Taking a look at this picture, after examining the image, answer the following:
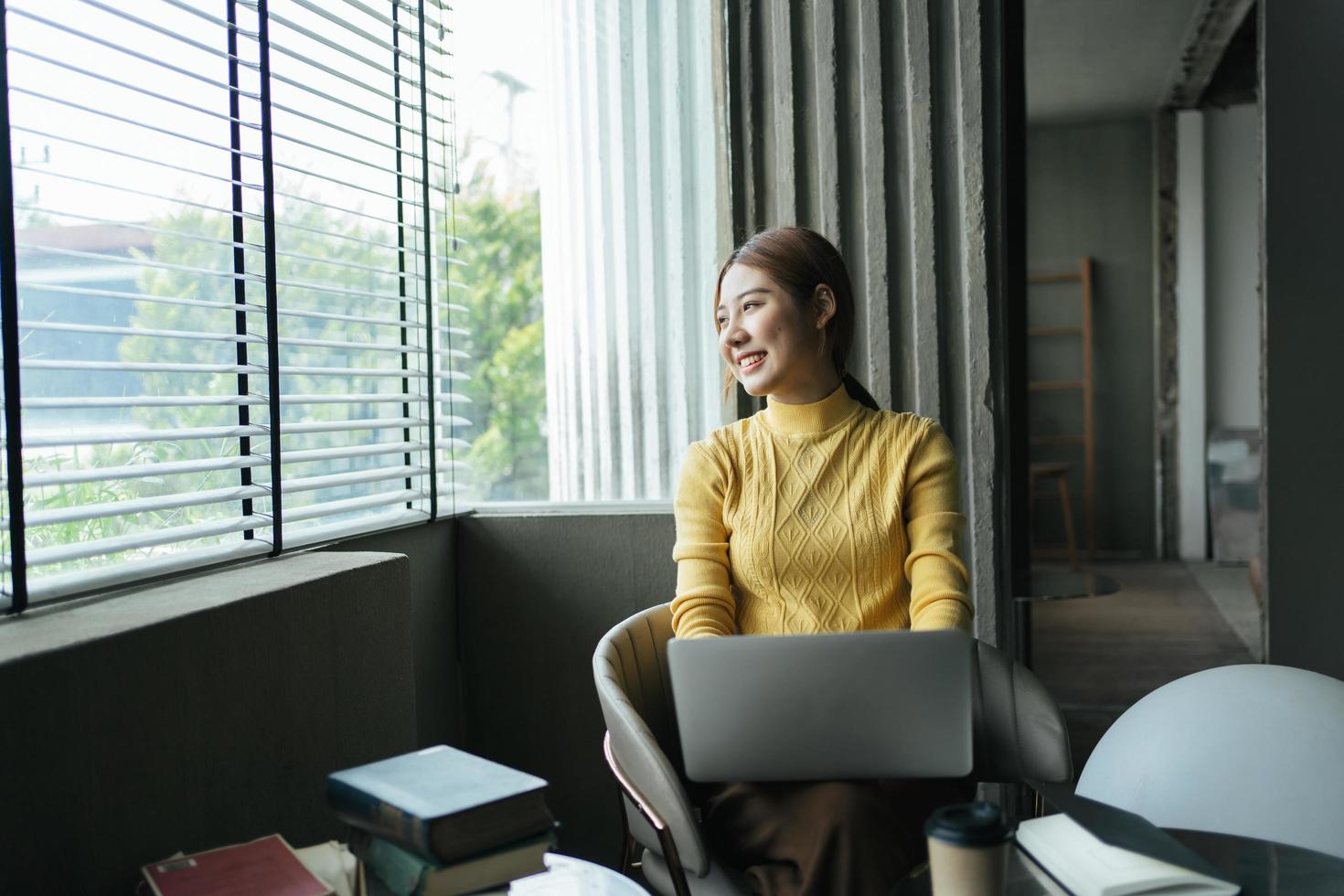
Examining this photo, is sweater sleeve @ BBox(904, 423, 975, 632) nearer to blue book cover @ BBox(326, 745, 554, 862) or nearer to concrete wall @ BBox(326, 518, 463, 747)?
blue book cover @ BBox(326, 745, 554, 862)

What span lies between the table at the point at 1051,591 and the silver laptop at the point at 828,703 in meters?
2.17

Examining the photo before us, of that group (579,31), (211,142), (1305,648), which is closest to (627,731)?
(211,142)

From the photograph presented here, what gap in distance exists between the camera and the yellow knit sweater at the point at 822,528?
183cm

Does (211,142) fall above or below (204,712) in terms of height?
above

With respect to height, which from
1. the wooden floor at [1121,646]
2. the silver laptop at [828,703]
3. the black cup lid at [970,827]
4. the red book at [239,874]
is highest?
the silver laptop at [828,703]

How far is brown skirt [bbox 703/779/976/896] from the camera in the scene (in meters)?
1.53

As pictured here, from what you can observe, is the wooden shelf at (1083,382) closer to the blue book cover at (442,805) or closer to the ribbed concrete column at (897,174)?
the ribbed concrete column at (897,174)

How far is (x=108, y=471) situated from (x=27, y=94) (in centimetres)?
53

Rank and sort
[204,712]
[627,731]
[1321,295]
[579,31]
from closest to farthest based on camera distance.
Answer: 1. [204,712]
2. [627,731]
3. [579,31]
4. [1321,295]

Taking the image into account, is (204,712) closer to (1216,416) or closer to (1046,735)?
(1046,735)

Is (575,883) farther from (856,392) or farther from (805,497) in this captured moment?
(856,392)

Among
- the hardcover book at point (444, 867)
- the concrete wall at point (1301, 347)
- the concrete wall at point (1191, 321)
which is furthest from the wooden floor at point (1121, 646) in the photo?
the hardcover book at point (444, 867)

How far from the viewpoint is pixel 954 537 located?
184 centimetres

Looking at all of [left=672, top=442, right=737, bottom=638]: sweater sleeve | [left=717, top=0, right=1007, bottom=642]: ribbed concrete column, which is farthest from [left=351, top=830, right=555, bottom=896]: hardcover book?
[left=717, top=0, right=1007, bottom=642]: ribbed concrete column
